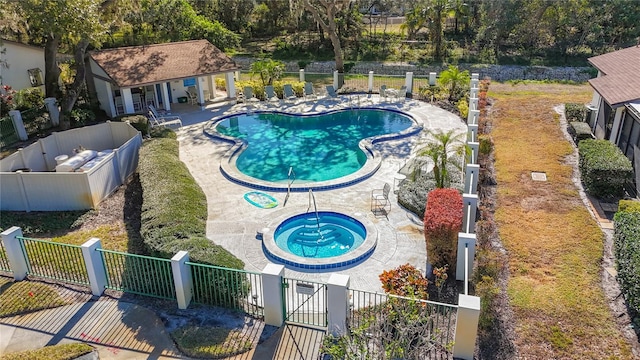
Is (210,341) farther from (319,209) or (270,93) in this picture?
(270,93)

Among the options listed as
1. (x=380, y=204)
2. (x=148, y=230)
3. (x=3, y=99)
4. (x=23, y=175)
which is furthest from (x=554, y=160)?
(x=3, y=99)

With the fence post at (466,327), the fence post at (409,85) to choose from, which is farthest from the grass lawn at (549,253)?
the fence post at (409,85)

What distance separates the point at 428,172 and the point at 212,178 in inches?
321

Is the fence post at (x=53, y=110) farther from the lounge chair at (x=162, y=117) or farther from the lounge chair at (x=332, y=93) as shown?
the lounge chair at (x=332, y=93)

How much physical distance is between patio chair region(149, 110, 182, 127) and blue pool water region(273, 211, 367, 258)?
1148cm

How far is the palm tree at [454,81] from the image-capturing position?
25953mm

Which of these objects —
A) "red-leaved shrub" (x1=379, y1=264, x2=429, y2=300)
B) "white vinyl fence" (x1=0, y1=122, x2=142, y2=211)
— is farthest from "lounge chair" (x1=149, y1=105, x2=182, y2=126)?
"red-leaved shrub" (x1=379, y1=264, x2=429, y2=300)

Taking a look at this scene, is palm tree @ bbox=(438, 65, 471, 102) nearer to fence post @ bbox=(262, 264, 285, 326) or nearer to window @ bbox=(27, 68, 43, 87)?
fence post @ bbox=(262, 264, 285, 326)

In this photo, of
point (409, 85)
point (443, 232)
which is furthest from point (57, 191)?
point (409, 85)

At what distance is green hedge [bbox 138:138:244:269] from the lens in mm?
10969

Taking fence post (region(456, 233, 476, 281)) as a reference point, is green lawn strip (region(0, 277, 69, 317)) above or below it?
below

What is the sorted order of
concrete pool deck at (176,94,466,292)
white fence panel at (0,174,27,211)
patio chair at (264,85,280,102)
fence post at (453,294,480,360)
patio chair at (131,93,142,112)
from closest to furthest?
fence post at (453,294,480,360), concrete pool deck at (176,94,466,292), white fence panel at (0,174,27,211), patio chair at (131,93,142,112), patio chair at (264,85,280,102)

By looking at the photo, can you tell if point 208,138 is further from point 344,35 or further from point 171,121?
point 344,35

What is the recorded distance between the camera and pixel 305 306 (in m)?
10.7
